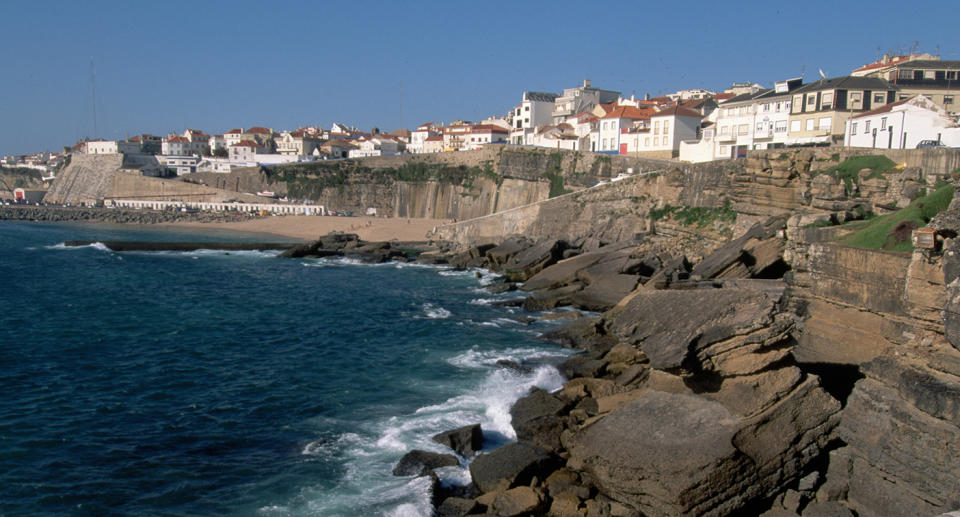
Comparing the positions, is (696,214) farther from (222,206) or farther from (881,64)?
(222,206)

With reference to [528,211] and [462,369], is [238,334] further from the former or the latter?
[528,211]

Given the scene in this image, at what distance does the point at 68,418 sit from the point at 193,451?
150 inches

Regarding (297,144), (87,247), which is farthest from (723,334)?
(297,144)

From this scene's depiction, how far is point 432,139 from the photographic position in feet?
299

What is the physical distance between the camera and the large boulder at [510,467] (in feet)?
35.1

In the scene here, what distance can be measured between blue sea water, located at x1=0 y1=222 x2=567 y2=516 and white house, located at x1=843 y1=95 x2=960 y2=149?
54.8ft

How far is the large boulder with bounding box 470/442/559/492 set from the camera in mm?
10703

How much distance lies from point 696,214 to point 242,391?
23.5 metres

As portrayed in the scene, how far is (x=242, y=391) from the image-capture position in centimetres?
1584

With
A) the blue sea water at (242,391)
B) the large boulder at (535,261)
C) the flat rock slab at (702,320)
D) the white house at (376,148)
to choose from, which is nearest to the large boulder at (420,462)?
the blue sea water at (242,391)

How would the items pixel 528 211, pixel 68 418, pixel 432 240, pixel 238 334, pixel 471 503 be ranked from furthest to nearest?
pixel 432 240 → pixel 528 211 → pixel 238 334 → pixel 68 418 → pixel 471 503

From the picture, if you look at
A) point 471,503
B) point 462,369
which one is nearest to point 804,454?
point 471,503

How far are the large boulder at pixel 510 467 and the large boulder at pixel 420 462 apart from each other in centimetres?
62

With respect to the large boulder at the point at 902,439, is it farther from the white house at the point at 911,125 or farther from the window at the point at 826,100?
the window at the point at 826,100
